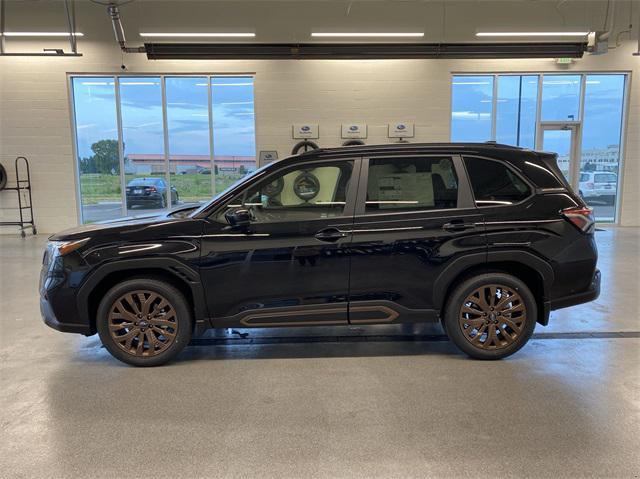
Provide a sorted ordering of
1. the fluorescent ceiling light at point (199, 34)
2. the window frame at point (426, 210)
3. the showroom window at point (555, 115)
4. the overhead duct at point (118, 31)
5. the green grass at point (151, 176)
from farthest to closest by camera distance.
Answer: the green grass at point (151, 176) < the showroom window at point (555, 115) < the fluorescent ceiling light at point (199, 34) < the overhead duct at point (118, 31) < the window frame at point (426, 210)

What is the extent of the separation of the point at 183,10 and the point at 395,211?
9.59m

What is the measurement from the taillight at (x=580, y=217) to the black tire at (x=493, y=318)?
24.2 inches

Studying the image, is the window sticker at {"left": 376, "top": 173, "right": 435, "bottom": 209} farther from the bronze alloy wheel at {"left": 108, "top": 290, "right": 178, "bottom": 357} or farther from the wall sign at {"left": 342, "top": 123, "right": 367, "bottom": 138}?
the wall sign at {"left": 342, "top": 123, "right": 367, "bottom": 138}

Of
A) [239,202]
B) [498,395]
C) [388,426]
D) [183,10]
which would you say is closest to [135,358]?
[239,202]

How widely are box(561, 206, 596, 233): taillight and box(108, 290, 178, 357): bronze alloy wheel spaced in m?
3.15

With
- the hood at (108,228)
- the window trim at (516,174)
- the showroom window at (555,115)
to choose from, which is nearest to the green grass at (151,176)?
the showroom window at (555,115)

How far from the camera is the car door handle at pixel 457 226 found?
11.7 ft

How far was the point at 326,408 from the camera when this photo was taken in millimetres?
2982

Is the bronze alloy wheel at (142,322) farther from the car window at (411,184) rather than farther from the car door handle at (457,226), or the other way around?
the car door handle at (457,226)

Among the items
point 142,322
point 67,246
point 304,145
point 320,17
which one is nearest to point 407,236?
point 142,322

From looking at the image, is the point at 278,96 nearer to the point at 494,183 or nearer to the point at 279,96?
the point at 279,96

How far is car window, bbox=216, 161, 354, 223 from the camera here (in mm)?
3609

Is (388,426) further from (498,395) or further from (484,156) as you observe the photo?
(484,156)

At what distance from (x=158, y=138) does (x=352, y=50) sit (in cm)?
518
